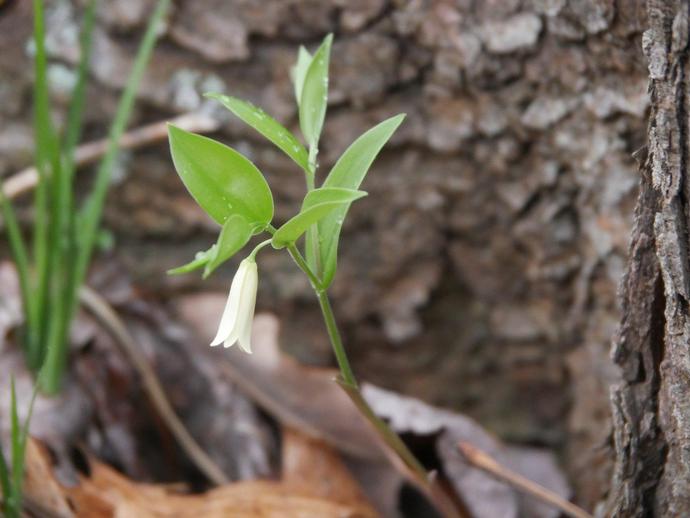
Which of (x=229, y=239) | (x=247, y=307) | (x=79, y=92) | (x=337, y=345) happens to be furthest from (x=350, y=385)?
(x=79, y=92)

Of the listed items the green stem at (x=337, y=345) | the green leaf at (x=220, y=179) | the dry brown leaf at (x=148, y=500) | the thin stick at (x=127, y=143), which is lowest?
the dry brown leaf at (x=148, y=500)

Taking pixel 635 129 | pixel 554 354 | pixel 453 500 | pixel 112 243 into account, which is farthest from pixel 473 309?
pixel 112 243

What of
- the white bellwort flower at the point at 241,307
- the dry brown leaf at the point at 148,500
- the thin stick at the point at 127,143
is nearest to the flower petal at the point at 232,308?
the white bellwort flower at the point at 241,307

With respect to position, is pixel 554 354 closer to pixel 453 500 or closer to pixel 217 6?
pixel 453 500

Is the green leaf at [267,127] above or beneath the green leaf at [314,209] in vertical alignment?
above

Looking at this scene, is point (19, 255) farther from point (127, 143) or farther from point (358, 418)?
point (358, 418)

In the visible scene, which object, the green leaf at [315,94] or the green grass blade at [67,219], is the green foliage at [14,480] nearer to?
the green grass blade at [67,219]
